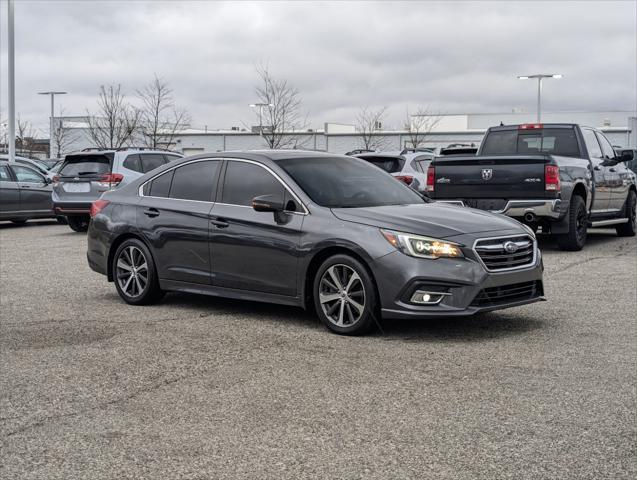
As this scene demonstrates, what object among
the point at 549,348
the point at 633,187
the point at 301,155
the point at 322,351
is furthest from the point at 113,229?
the point at 633,187

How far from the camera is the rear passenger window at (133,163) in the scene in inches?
741

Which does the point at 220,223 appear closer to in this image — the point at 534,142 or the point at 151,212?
the point at 151,212

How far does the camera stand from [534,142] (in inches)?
621

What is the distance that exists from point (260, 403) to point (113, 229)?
4.46 metres

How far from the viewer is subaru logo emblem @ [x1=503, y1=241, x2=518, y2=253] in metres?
7.83

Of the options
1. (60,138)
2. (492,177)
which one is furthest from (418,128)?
(492,177)

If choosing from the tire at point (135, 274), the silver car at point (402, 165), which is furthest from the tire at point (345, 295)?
the silver car at point (402, 165)

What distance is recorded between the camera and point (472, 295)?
7.45 m

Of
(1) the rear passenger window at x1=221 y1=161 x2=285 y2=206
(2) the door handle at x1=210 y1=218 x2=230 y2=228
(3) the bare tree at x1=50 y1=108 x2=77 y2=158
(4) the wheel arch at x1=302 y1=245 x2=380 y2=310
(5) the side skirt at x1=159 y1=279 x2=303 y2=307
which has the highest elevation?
(3) the bare tree at x1=50 y1=108 x2=77 y2=158

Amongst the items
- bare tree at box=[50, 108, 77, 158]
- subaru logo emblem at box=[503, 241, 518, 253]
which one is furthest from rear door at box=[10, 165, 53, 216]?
bare tree at box=[50, 108, 77, 158]

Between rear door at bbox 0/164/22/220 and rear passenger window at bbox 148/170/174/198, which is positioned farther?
rear door at bbox 0/164/22/220

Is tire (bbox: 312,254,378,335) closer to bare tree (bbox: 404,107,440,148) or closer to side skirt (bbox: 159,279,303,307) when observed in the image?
side skirt (bbox: 159,279,303,307)

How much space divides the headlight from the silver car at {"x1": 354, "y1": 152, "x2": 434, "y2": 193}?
10.5 m

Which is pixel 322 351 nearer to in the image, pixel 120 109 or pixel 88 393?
pixel 88 393
